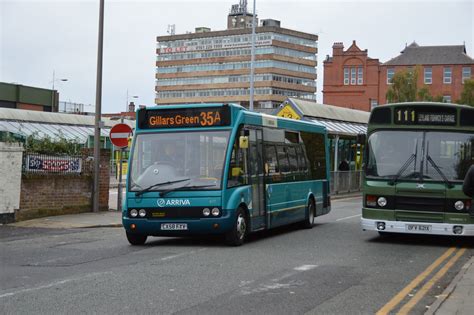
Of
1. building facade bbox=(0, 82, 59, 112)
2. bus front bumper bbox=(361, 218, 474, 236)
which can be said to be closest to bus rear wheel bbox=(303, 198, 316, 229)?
bus front bumper bbox=(361, 218, 474, 236)

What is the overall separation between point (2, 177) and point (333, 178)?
827 inches

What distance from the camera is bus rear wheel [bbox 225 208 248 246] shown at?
44.3 feet

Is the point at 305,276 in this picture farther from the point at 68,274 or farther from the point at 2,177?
the point at 2,177

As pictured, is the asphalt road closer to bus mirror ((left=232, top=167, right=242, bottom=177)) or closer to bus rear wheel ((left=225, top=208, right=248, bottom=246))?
bus rear wheel ((left=225, top=208, right=248, bottom=246))

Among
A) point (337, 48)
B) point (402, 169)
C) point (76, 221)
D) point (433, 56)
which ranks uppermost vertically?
point (337, 48)

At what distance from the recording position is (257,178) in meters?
14.9

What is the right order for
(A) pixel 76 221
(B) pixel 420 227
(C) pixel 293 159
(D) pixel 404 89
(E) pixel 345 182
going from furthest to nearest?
(D) pixel 404 89 → (E) pixel 345 182 → (A) pixel 76 221 → (C) pixel 293 159 → (B) pixel 420 227

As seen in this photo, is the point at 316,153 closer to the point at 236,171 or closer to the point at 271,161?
the point at 271,161

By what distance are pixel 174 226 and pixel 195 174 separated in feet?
3.54

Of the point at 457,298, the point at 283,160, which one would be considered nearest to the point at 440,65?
the point at 283,160

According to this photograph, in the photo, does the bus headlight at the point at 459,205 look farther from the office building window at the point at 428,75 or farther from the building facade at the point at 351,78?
the building facade at the point at 351,78

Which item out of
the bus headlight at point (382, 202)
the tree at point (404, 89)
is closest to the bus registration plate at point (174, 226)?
the bus headlight at point (382, 202)

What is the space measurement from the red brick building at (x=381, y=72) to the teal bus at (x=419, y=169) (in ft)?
263

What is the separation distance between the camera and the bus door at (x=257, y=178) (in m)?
14.6
